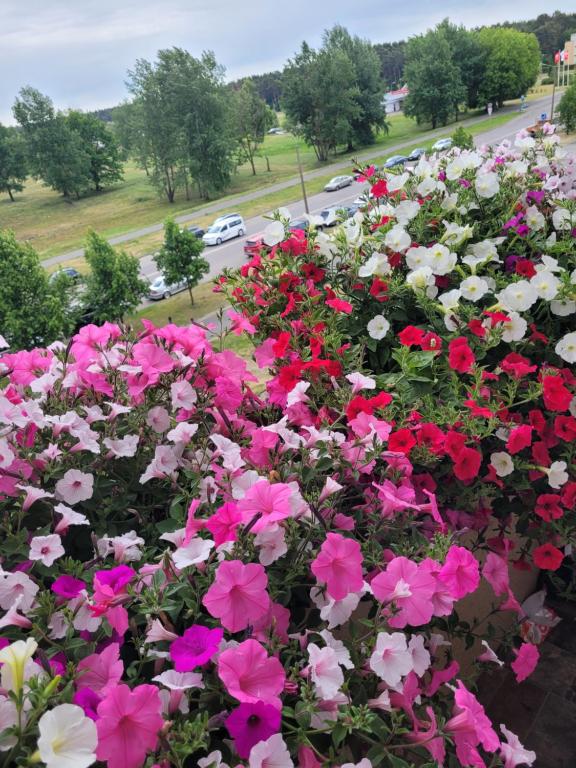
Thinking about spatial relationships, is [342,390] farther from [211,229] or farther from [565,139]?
[565,139]

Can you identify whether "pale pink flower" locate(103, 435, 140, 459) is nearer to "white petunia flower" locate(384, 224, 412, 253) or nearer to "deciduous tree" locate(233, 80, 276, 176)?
"white petunia flower" locate(384, 224, 412, 253)

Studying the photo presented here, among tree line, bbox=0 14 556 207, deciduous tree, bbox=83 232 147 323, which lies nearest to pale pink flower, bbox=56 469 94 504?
deciduous tree, bbox=83 232 147 323

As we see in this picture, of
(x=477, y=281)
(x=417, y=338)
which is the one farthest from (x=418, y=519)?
(x=477, y=281)

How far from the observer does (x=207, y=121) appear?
77.9 feet

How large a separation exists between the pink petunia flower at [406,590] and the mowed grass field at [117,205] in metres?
22.2

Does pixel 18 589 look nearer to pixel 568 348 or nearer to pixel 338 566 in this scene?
pixel 338 566

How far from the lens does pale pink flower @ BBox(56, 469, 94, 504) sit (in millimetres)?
1099

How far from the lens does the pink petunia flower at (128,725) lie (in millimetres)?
680

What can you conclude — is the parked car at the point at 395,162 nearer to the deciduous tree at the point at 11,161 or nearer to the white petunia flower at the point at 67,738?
the white petunia flower at the point at 67,738

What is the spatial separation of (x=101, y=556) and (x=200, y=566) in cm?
25

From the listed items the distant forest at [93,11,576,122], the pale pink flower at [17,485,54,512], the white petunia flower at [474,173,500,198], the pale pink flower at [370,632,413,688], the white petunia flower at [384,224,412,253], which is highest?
the distant forest at [93,11,576,122]

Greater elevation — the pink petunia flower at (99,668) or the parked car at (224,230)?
the pink petunia flower at (99,668)

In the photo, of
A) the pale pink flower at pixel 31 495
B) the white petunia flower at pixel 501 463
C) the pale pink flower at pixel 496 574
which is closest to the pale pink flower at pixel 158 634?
the pale pink flower at pixel 31 495

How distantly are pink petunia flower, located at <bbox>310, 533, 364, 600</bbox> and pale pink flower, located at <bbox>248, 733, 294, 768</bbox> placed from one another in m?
0.22
